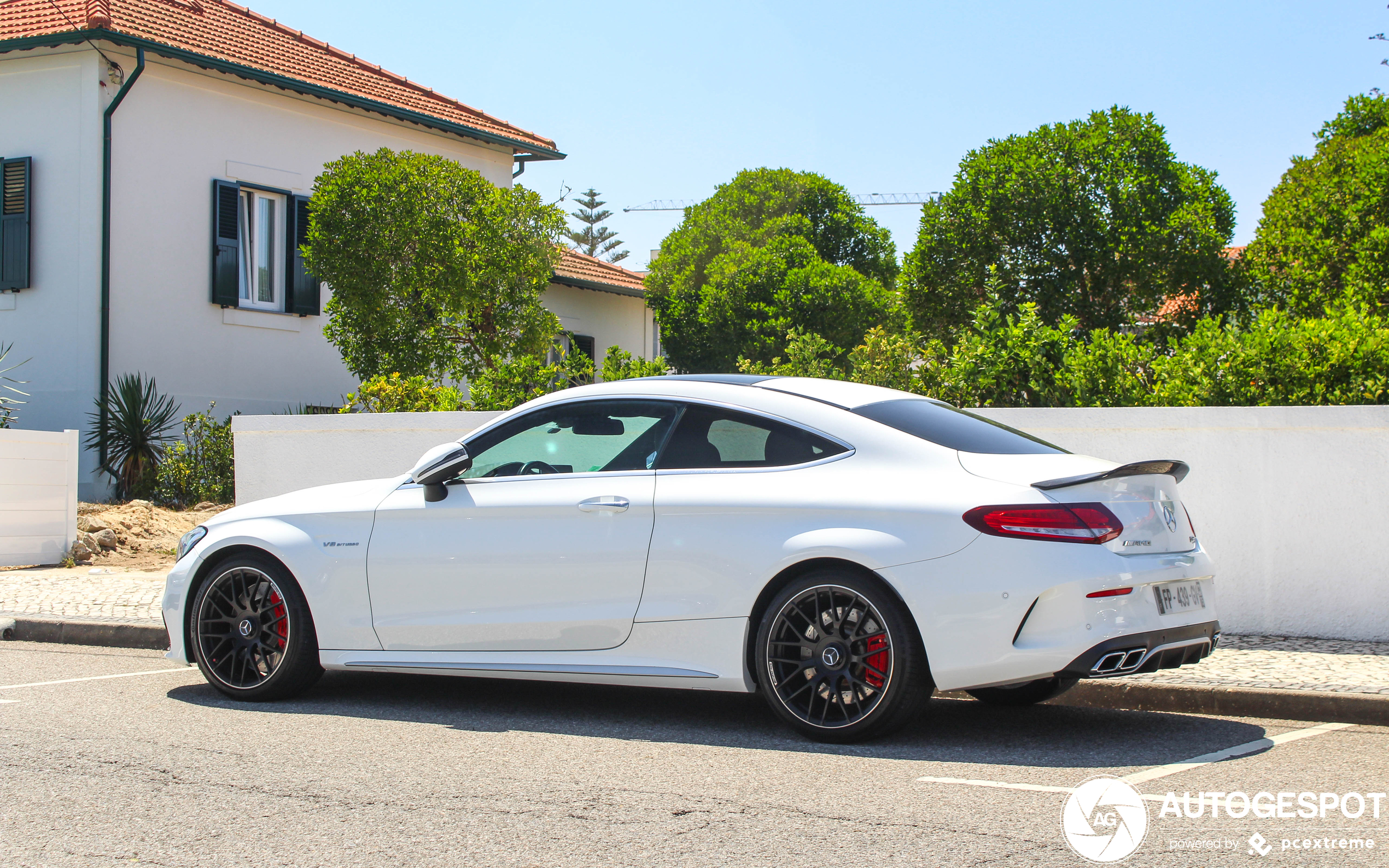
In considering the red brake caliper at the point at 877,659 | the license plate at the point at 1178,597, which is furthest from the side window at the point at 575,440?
the license plate at the point at 1178,597

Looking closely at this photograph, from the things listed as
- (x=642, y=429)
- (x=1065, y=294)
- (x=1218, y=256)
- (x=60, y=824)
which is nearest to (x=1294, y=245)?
(x=1218, y=256)

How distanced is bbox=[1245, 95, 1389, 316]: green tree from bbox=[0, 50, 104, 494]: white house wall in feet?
67.5

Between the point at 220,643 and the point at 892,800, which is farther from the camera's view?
the point at 220,643

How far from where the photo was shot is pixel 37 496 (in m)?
12.4

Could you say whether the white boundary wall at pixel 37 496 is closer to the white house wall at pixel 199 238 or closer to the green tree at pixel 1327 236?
the white house wall at pixel 199 238

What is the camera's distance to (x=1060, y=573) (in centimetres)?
491

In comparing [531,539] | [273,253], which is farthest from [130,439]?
[531,539]

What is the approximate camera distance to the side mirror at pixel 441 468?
6176 mm

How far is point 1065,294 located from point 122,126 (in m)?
18.7

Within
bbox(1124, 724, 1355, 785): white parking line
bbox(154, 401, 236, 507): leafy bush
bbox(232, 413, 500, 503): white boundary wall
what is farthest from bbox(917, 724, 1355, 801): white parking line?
bbox(154, 401, 236, 507): leafy bush

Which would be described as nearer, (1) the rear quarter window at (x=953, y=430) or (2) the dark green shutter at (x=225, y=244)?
(1) the rear quarter window at (x=953, y=430)

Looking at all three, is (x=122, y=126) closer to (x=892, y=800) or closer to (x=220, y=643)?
(x=220, y=643)

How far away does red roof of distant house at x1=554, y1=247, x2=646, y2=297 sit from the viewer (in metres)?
26.8
